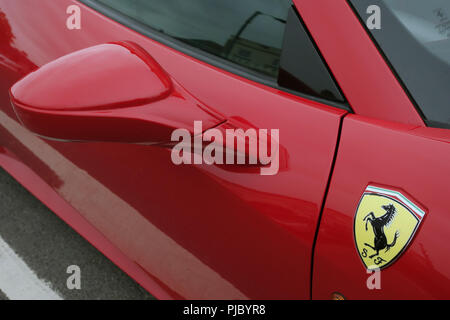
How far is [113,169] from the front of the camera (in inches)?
52.4

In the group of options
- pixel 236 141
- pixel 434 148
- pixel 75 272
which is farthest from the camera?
pixel 75 272

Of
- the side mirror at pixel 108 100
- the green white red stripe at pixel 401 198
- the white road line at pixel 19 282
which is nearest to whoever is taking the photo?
the green white red stripe at pixel 401 198

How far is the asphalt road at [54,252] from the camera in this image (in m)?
1.80

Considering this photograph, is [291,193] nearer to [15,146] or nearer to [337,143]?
[337,143]

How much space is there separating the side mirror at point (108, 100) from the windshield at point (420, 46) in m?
0.40

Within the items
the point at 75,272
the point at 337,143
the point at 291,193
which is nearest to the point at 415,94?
the point at 337,143

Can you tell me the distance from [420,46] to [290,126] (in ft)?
1.09

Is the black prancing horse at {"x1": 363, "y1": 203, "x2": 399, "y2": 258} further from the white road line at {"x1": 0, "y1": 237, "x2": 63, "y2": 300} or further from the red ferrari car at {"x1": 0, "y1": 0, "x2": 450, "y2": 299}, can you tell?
the white road line at {"x1": 0, "y1": 237, "x2": 63, "y2": 300}

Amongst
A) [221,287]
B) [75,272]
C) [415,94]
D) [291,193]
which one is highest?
[415,94]

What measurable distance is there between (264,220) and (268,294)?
211 mm

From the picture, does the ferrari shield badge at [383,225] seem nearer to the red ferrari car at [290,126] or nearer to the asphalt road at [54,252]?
the red ferrari car at [290,126]

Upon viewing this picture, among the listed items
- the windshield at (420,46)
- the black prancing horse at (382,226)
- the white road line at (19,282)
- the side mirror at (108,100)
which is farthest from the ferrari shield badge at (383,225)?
the white road line at (19,282)

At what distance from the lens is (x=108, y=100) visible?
0.93 metres

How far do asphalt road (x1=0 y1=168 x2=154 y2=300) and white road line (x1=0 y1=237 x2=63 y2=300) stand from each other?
0.06ft
